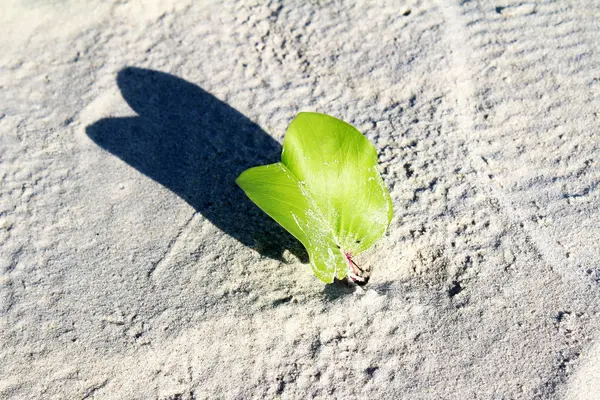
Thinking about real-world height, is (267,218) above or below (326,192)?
below

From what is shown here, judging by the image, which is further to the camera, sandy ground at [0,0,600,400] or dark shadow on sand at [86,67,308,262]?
dark shadow on sand at [86,67,308,262]

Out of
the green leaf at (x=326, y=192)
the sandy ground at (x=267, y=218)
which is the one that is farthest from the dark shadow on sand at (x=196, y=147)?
the green leaf at (x=326, y=192)

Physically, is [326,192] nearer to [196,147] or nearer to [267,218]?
[267,218]

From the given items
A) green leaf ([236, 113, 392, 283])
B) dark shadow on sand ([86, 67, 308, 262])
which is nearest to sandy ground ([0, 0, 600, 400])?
dark shadow on sand ([86, 67, 308, 262])

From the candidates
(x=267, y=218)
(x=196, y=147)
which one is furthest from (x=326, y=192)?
(x=196, y=147)

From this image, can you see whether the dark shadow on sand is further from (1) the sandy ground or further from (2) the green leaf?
(2) the green leaf

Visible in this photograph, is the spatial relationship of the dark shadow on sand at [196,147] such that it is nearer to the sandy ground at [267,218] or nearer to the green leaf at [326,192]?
the sandy ground at [267,218]
